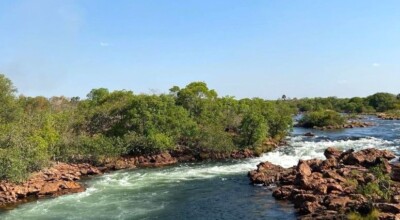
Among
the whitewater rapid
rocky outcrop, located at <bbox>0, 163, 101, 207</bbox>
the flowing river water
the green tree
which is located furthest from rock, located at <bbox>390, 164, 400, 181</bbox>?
the green tree

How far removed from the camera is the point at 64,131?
56781 mm

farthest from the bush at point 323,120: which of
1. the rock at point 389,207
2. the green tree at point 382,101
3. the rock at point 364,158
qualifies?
the rock at point 389,207

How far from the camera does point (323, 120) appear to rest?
10762 cm

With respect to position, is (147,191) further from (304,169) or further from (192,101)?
(192,101)

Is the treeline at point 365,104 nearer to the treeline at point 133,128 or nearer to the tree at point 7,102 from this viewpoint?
the treeline at point 133,128

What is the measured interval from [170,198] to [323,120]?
79.1 metres

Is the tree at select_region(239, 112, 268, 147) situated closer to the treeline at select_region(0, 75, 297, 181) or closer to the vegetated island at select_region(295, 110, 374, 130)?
the treeline at select_region(0, 75, 297, 181)

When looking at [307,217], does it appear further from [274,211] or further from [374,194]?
[374,194]

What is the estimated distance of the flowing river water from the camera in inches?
1270

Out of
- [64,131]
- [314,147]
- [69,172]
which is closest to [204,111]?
[314,147]

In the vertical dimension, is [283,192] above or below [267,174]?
below

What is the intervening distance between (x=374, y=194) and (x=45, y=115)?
44.0m

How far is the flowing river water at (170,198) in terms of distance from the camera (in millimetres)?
32250

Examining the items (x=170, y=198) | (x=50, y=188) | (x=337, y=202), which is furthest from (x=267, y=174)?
(x=50, y=188)
